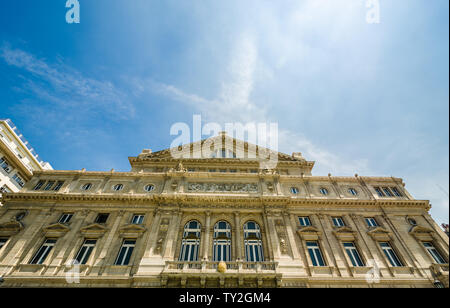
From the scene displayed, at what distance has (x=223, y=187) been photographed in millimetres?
26078

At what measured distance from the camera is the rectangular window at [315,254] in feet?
66.1

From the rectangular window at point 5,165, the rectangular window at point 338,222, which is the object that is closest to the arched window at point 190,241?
the rectangular window at point 338,222

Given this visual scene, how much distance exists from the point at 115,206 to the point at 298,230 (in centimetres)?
2070

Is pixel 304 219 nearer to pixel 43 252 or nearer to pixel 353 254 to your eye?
pixel 353 254

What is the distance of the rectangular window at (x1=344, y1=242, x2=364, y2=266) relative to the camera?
66.7 ft

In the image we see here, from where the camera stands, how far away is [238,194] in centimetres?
2486

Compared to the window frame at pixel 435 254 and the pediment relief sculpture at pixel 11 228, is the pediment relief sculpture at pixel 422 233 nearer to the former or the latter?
the window frame at pixel 435 254

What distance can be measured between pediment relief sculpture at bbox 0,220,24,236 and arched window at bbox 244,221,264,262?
2334 centimetres

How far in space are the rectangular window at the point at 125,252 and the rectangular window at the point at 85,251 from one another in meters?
2.99

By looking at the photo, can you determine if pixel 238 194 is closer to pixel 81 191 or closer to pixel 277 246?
pixel 277 246

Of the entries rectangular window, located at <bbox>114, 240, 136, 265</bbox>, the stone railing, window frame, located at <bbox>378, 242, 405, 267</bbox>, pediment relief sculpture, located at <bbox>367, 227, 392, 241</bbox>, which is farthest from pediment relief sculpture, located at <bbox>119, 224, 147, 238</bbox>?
window frame, located at <bbox>378, 242, 405, 267</bbox>

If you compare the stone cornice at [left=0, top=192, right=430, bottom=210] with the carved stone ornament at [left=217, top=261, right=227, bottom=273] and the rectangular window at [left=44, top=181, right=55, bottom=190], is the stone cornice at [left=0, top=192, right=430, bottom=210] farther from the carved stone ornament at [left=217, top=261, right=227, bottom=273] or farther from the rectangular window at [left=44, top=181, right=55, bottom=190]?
the carved stone ornament at [left=217, top=261, right=227, bottom=273]
